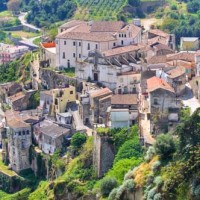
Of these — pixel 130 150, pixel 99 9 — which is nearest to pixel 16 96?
pixel 130 150

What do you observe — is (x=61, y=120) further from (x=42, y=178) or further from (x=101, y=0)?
(x=101, y=0)

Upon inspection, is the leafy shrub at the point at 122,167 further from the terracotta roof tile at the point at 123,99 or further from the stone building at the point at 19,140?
the stone building at the point at 19,140

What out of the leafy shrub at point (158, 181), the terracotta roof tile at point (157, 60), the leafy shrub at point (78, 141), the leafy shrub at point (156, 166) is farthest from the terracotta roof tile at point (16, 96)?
the leafy shrub at point (158, 181)

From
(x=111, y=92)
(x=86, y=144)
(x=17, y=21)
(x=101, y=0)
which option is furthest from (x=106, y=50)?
(x=17, y=21)

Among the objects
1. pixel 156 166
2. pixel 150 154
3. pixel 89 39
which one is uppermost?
pixel 89 39

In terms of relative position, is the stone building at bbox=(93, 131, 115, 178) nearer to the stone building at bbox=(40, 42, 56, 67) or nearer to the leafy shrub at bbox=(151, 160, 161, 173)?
the leafy shrub at bbox=(151, 160, 161, 173)

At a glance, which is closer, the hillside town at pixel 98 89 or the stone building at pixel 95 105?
the hillside town at pixel 98 89

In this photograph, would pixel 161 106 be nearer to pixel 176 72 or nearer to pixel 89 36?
pixel 176 72
